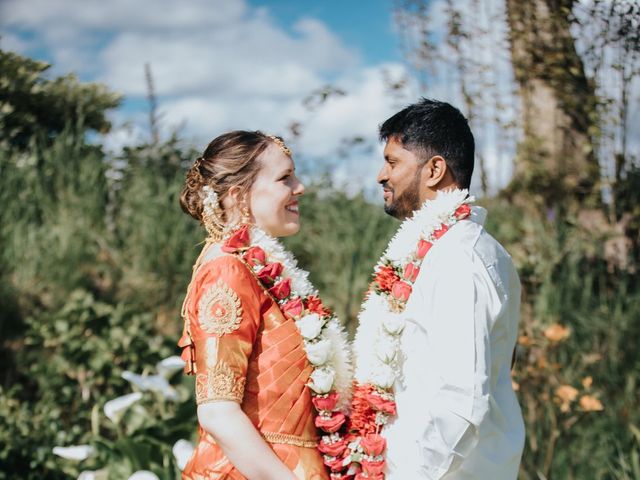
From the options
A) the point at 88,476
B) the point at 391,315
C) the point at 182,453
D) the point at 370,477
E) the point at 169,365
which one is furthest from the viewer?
the point at 169,365

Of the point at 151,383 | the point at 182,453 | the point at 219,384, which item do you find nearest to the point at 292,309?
the point at 219,384

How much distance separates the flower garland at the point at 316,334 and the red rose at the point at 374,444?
80 millimetres

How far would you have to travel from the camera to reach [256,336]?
2.24 m

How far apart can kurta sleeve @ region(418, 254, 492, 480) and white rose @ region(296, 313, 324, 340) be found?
15.4 inches

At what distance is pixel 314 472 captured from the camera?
221 centimetres

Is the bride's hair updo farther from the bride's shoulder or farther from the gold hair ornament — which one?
the bride's shoulder

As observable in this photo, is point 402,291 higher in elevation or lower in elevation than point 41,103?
higher

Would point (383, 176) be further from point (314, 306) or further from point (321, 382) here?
point (321, 382)

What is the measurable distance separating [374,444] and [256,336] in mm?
484

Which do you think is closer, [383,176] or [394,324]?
[394,324]

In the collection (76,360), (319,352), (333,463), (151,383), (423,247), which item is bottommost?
(76,360)

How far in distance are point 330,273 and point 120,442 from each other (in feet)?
8.20

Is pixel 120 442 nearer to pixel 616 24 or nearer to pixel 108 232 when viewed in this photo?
pixel 108 232

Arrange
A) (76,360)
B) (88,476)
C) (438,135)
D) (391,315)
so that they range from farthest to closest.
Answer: (76,360) < (88,476) < (438,135) < (391,315)
